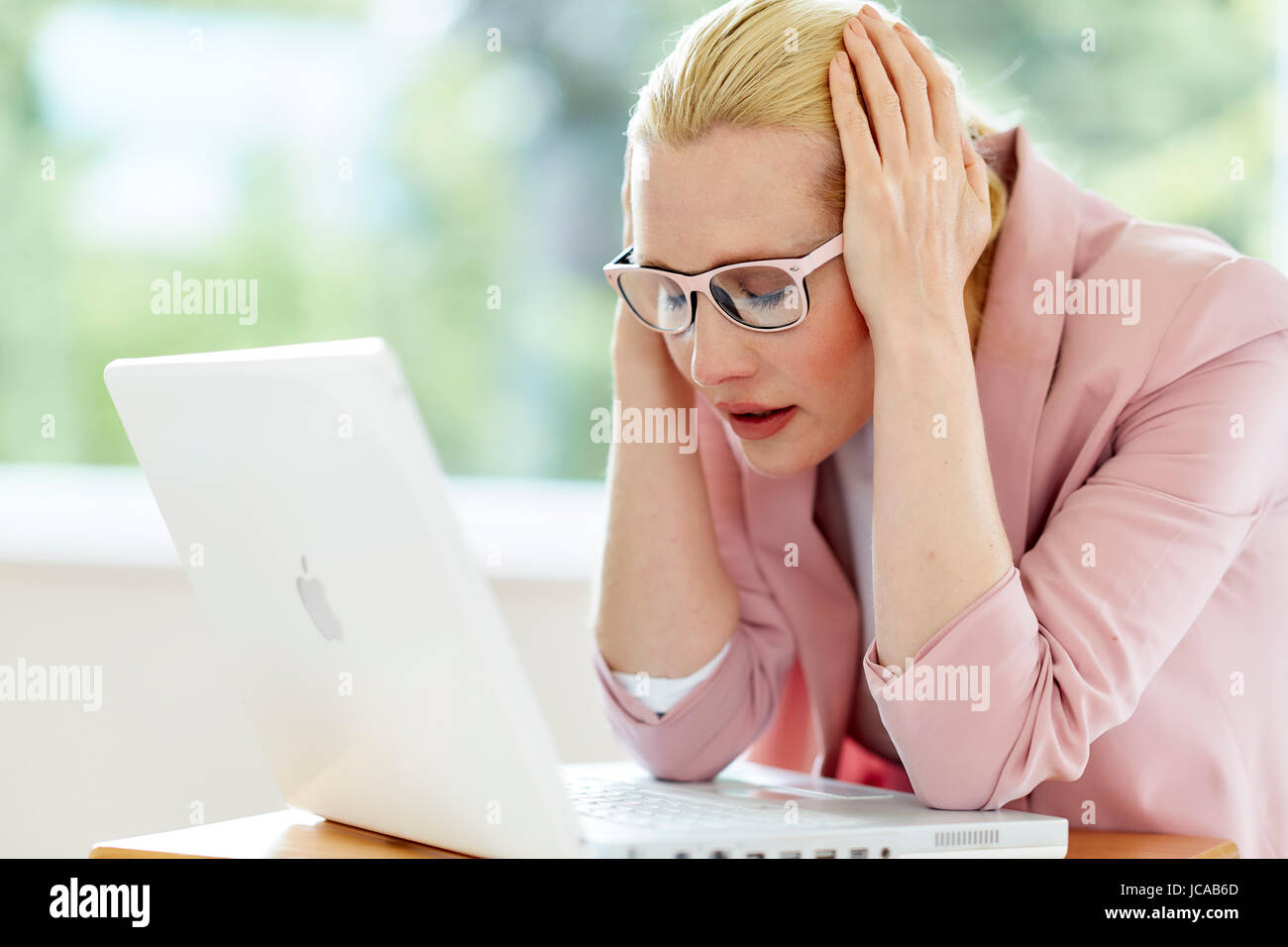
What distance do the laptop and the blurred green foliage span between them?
1670 millimetres

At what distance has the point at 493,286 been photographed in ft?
8.69

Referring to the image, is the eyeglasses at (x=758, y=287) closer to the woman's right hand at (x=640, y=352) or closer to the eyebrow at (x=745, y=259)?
the eyebrow at (x=745, y=259)

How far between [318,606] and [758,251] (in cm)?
49

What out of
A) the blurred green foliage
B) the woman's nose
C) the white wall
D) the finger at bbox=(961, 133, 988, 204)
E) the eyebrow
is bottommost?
the white wall

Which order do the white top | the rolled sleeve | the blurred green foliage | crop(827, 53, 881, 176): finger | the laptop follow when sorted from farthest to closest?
the blurred green foliage < the white top < crop(827, 53, 881, 176): finger < the rolled sleeve < the laptop

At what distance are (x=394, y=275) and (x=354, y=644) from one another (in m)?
1.88

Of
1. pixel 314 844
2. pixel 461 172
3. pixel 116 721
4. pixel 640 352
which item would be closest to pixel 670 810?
pixel 314 844

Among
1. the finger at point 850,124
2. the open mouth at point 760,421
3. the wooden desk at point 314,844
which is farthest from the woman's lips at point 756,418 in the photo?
the wooden desk at point 314,844

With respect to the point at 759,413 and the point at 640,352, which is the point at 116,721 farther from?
the point at 759,413

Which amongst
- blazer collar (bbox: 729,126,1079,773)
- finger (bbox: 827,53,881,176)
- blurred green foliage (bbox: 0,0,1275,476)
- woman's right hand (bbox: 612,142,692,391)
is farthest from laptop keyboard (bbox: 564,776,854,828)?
blurred green foliage (bbox: 0,0,1275,476)

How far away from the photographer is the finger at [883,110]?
3.65 feet

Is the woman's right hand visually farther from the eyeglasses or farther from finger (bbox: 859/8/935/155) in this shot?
finger (bbox: 859/8/935/155)

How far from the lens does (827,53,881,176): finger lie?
110 centimetres
